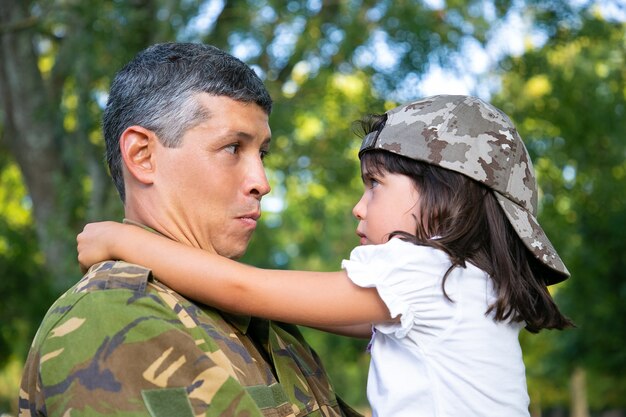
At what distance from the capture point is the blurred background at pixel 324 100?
34.5 feet

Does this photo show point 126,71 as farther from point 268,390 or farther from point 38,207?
point 38,207

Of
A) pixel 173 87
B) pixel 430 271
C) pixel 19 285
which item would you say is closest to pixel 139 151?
pixel 173 87

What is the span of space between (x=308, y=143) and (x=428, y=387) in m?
10.9

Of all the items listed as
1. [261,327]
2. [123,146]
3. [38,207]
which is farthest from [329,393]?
[38,207]

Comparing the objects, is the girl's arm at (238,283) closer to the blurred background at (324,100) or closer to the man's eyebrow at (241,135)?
the man's eyebrow at (241,135)

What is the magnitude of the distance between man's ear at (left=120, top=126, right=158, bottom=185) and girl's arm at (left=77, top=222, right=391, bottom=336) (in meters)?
0.16

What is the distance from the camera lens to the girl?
8.63ft

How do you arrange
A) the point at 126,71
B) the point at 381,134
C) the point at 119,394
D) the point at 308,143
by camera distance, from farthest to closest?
the point at 308,143 < the point at 381,134 < the point at 126,71 < the point at 119,394

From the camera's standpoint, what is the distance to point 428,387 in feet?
8.73

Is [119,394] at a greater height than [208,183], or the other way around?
[208,183]

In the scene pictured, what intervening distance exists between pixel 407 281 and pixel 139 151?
823mm

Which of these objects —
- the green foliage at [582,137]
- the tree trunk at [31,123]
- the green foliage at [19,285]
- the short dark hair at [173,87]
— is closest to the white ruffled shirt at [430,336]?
the short dark hair at [173,87]

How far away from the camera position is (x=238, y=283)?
8.51ft

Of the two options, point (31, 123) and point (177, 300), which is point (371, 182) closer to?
point (177, 300)
